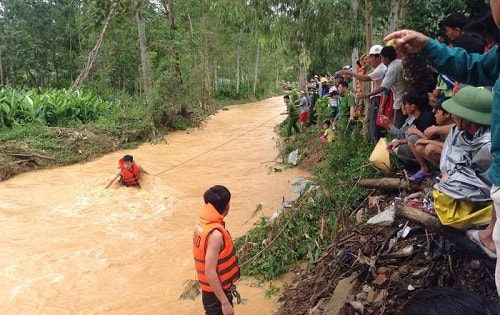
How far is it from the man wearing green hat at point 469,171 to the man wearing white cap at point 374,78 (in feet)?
8.81

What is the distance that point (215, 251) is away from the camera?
2.86 m

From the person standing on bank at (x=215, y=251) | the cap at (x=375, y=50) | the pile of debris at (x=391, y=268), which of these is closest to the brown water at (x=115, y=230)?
the pile of debris at (x=391, y=268)

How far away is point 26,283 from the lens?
525cm

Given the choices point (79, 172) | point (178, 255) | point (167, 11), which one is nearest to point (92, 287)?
point (178, 255)

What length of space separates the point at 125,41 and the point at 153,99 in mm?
5109

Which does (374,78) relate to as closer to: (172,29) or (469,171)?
(469,171)

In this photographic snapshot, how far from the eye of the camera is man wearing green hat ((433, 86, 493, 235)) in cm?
255

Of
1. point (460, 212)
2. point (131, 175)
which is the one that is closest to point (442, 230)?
point (460, 212)

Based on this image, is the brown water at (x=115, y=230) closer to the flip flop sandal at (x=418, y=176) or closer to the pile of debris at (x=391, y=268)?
the pile of debris at (x=391, y=268)

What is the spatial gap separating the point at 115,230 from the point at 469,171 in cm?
571

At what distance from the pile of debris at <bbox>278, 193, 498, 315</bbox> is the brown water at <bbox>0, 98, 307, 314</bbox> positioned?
0.82 m

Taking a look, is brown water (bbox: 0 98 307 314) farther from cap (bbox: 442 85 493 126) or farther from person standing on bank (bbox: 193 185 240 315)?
cap (bbox: 442 85 493 126)

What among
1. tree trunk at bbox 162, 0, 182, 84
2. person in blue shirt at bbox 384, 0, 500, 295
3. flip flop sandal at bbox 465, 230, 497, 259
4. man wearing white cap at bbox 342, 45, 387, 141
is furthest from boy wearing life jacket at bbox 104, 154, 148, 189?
tree trunk at bbox 162, 0, 182, 84

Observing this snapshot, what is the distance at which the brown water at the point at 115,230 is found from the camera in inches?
190
